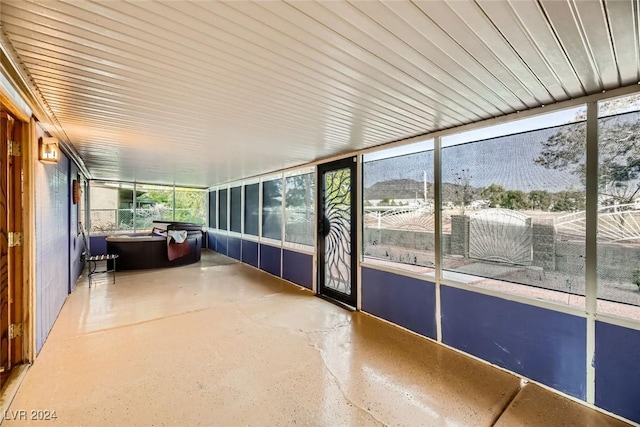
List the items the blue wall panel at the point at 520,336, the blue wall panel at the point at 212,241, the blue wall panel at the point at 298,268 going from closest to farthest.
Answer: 1. the blue wall panel at the point at 520,336
2. the blue wall panel at the point at 298,268
3. the blue wall panel at the point at 212,241

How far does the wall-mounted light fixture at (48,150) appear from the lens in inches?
108

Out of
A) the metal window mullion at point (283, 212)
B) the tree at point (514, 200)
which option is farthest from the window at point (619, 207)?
the metal window mullion at point (283, 212)

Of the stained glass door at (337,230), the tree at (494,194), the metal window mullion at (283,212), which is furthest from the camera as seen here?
the metal window mullion at (283,212)


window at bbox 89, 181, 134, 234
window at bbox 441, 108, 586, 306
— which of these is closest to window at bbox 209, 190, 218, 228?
window at bbox 89, 181, 134, 234

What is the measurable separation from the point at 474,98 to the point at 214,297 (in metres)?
4.46

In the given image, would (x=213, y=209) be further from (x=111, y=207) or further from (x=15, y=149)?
(x=15, y=149)

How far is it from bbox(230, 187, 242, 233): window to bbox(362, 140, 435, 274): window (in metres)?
4.65

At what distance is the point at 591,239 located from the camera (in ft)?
6.98

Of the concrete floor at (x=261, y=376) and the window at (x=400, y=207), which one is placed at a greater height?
the window at (x=400, y=207)

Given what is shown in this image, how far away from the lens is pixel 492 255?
2.74m

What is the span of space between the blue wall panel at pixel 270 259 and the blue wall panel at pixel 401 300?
256cm

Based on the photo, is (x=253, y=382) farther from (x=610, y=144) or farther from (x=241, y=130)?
(x=610, y=144)

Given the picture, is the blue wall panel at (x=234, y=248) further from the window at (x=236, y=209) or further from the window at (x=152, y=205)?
the window at (x=152, y=205)

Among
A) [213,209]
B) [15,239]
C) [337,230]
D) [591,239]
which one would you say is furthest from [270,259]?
[591,239]
